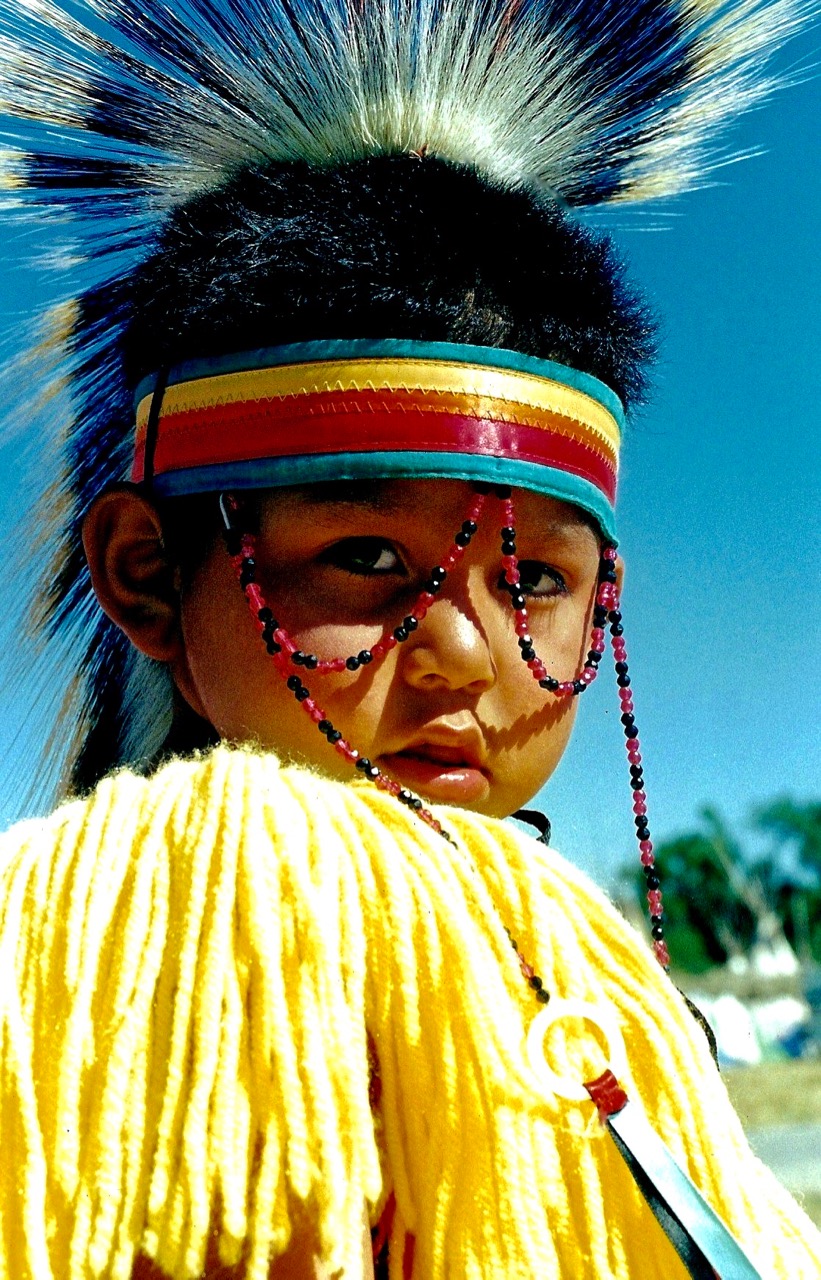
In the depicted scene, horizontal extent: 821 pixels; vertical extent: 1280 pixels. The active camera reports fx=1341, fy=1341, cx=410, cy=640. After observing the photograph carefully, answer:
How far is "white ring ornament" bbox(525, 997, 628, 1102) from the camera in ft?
3.07

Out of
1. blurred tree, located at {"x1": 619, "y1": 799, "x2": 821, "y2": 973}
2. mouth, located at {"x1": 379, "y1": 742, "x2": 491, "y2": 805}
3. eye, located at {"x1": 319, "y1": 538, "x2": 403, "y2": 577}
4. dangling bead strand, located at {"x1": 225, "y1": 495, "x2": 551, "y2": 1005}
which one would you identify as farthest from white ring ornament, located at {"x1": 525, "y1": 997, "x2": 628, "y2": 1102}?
blurred tree, located at {"x1": 619, "y1": 799, "x2": 821, "y2": 973}

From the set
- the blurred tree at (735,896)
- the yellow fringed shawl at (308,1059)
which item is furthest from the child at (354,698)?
the blurred tree at (735,896)

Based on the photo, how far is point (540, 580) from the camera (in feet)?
5.04

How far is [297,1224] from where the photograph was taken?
891 mm

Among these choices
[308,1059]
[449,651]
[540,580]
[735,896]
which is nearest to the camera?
[308,1059]

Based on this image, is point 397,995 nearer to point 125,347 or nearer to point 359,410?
point 359,410

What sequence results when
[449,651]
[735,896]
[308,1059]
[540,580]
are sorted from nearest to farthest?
1. [308,1059]
2. [449,651]
3. [540,580]
4. [735,896]

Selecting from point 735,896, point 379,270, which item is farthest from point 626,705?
point 735,896

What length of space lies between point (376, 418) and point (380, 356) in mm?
75

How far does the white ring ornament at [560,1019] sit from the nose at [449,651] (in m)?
0.45

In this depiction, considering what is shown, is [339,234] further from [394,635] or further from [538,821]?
[538,821]

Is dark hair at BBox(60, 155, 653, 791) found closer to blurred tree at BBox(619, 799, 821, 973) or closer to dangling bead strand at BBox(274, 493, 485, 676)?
dangling bead strand at BBox(274, 493, 485, 676)

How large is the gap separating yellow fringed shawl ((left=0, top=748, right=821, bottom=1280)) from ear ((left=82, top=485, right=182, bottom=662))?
0.53m

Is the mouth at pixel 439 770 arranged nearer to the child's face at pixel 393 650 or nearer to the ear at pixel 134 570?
the child's face at pixel 393 650
